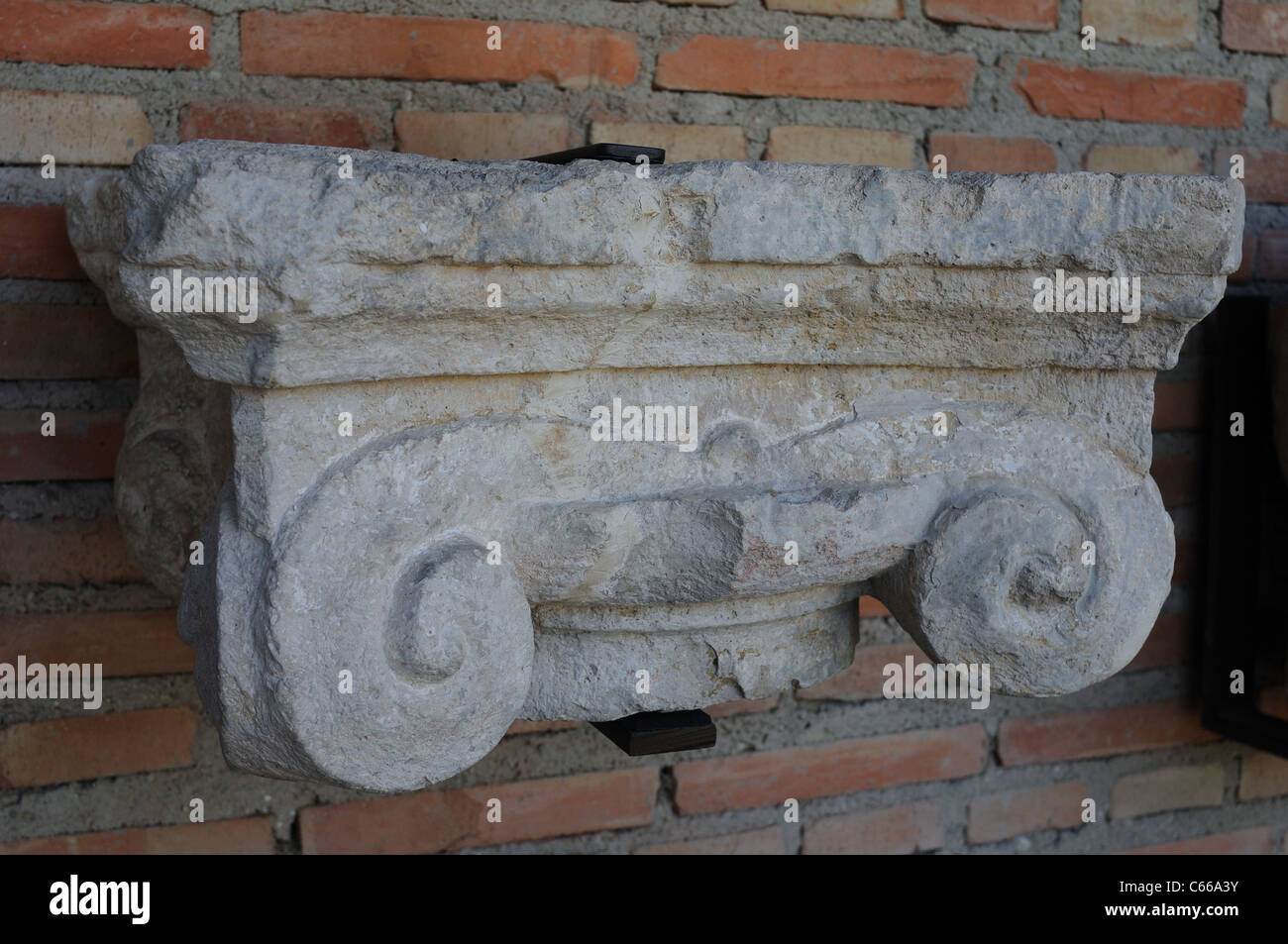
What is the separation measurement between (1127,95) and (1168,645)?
2.56 feet

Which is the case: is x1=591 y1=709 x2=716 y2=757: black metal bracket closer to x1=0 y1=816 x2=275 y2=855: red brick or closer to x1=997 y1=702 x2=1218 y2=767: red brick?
x1=0 y1=816 x2=275 y2=855: red brick

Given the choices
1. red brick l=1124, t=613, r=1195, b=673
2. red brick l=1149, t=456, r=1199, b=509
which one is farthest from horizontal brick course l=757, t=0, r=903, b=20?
red brick l=1124, t=613, r=1195, b=673

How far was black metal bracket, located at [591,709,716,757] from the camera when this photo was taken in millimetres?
1012

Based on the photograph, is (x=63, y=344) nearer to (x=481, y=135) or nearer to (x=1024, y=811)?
(x=481, y=135)

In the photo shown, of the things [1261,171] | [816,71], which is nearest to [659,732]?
[816,71]

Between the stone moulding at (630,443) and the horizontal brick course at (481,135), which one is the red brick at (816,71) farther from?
the stone moulding at (630,443)

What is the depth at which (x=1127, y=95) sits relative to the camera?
159 cm

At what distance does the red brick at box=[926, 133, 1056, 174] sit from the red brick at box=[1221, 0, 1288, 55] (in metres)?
0.32

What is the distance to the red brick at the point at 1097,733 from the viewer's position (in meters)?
1.69

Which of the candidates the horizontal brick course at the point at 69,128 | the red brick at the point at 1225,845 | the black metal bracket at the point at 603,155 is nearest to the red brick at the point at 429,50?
the horizontal brick course at the point at 69,128

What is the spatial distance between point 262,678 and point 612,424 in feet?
1.03

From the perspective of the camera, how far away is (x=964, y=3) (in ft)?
4.97

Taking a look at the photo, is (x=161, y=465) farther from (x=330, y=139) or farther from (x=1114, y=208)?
(x=1114, y=208)

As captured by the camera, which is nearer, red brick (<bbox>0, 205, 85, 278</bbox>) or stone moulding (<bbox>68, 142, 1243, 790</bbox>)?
stone moulding (<bbox>68, 142, 1243, 790</bbox>)
